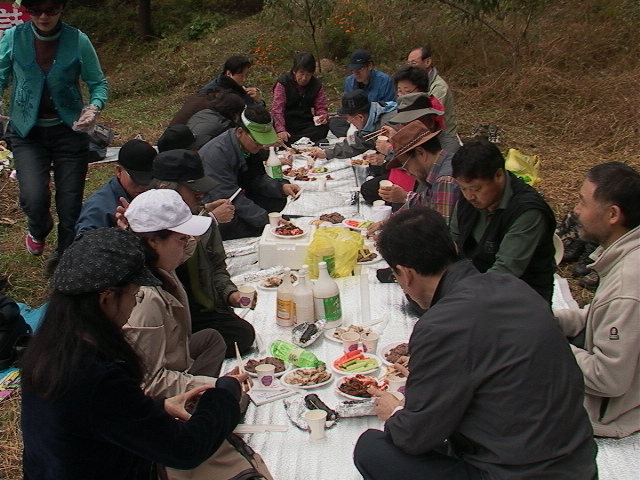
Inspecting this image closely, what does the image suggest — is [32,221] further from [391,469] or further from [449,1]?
[449,1]

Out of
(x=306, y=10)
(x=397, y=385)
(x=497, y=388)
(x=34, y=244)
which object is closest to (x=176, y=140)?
(x=34, y=244)

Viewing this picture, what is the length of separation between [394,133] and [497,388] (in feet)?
10.1

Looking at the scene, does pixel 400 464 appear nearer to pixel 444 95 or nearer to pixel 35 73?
pixel 35 73

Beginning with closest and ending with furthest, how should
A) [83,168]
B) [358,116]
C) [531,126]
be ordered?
[83,168], [358,116], [531,126]

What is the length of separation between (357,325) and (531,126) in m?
7.05

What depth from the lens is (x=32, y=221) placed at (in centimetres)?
470

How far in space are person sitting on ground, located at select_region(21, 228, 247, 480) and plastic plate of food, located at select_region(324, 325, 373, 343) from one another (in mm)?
1571

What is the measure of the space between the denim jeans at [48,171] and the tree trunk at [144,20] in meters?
16.0

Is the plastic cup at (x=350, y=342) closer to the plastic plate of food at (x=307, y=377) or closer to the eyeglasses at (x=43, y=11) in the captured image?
the plastic plate of food at (x=307, y=377)

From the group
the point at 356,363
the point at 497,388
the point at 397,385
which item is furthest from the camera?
the point at 356,363

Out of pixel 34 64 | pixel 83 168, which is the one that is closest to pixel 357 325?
pixel 83 168

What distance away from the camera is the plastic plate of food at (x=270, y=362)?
3.19 metres

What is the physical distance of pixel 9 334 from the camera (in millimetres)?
3881

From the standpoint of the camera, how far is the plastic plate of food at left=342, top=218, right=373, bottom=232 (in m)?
5.07
